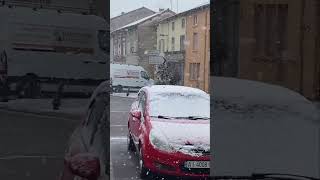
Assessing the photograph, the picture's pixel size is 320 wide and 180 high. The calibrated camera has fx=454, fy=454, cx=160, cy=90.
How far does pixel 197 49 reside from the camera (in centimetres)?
442

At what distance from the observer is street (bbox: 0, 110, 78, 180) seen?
11.2ft

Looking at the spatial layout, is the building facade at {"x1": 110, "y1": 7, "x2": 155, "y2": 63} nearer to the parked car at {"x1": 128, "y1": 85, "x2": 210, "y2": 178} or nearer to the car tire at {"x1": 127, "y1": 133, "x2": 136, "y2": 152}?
the parked car at {"x1": 128, "y1": 85, "x2": 210, "y2": 178}

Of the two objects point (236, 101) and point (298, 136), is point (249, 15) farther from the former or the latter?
point (298, 136)

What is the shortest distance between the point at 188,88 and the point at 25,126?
75.3 inches

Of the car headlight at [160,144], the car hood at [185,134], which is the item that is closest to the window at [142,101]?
the car hood at [185,134]

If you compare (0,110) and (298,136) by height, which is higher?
(0,110)

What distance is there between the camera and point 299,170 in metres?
3.95

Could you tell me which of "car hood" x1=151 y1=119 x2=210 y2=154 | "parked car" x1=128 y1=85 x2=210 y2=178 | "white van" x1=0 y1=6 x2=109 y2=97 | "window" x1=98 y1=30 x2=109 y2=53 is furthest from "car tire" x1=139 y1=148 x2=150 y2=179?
"window" x1=98 y1=30 x2=109 y2=53

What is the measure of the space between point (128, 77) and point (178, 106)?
54.3 inches

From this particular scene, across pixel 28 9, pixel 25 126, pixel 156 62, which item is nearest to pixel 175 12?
pixel 156 62

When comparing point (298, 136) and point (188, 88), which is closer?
point (298, 136)

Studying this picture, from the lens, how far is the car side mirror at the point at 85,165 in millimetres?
3492

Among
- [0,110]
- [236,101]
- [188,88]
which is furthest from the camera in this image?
[188,88]

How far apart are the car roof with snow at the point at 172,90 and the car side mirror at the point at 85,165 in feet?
5.08
